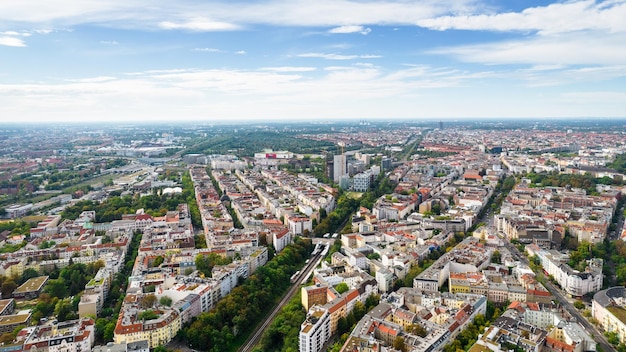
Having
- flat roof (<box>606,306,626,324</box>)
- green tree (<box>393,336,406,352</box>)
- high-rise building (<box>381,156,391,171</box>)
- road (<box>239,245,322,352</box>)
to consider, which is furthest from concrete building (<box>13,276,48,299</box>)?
high-rise building (<box>381,156,391,171</box>)

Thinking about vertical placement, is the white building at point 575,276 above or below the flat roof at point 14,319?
above

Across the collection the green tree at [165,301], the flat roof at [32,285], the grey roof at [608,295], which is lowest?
the flat roof at [32,285]

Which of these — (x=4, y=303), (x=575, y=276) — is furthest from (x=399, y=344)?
(x=4, y=303)

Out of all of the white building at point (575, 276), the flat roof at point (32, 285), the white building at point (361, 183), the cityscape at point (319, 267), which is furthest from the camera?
the white building at point (361, 183)

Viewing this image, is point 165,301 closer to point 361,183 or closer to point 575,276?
point 575,276

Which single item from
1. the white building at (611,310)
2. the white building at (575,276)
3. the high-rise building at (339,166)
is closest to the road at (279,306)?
the white building at (575,276)

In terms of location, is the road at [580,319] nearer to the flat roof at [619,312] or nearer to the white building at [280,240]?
the flat roof at [619,312]

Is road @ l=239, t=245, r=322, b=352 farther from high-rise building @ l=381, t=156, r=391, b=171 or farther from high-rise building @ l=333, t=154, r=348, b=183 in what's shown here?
high-rise building @ l=381, t=156, r=391, b=171

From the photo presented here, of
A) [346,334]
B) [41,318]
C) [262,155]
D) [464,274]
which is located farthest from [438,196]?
[262,155]
